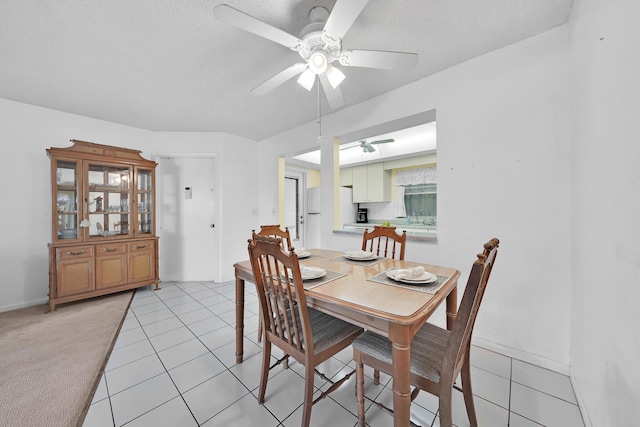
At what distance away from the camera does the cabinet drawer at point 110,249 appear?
117 inches

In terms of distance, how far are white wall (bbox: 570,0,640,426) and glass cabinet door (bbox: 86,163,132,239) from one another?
4.37 m

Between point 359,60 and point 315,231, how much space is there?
408 cm

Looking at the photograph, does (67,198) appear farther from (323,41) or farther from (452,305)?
(452,305)

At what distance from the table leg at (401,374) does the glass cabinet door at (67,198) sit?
3.71 m

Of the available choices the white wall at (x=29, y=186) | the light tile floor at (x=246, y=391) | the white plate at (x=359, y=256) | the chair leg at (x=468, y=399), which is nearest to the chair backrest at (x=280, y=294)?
the light tile floor at (x=246, y=391)

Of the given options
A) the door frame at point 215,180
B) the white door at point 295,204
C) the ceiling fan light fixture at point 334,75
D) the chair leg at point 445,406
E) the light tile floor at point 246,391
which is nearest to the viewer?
the chair leg at point 445,406

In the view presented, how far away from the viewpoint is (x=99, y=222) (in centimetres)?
321

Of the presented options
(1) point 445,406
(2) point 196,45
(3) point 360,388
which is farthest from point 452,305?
(2) point 196,45

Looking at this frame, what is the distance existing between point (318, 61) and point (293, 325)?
1523 millimetres

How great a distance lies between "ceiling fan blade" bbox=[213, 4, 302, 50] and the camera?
114 centimetres

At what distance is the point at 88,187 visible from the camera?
117 inches

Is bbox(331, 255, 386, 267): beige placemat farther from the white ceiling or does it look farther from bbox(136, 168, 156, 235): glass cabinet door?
bbox(136, 168, 156, 235): glass cabinet door

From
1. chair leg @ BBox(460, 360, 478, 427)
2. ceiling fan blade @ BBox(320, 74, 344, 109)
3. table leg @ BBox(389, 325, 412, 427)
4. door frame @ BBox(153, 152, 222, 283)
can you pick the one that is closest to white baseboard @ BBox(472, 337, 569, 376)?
chair leg @ BBox(460, 360, 478, 427)

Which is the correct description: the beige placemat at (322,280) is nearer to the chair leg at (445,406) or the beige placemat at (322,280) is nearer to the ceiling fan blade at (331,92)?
the chair leg at (445,406)
